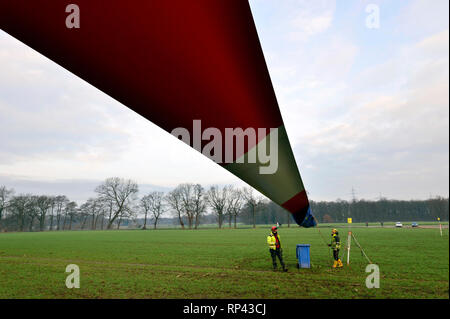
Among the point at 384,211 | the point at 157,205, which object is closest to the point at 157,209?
the point at 157,205

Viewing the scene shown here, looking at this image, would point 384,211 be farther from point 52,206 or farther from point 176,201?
point 52,206

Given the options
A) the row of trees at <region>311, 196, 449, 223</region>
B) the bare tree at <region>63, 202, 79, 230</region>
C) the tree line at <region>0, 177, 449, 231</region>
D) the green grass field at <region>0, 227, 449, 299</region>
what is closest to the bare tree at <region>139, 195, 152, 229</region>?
the tree line at <region>0, 177, 449, 231</region>

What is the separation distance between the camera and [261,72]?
1.31m

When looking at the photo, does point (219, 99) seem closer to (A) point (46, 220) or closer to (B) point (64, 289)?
(B) point (64, 289)

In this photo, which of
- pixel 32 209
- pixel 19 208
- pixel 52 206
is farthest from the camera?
pixel 52 206

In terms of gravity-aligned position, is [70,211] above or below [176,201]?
below

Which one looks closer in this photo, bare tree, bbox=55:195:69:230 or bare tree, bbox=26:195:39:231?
bare tree, bbox=26:195:39:231

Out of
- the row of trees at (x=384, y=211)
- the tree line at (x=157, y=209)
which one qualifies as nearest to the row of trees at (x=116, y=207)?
the tree line at (x=157, y=209)

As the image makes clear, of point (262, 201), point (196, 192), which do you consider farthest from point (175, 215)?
point (262, 201)

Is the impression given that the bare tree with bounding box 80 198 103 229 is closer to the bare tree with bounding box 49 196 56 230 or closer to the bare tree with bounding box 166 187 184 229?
the bare tree with bounding box 49 196 56 230

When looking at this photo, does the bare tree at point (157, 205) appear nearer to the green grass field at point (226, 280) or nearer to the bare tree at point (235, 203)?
the bare tree at point (235, 203)

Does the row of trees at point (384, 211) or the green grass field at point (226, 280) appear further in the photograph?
the row of trees at point (384, 211)

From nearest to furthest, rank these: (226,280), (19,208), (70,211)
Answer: (226,280), (19,208), (70,211)
